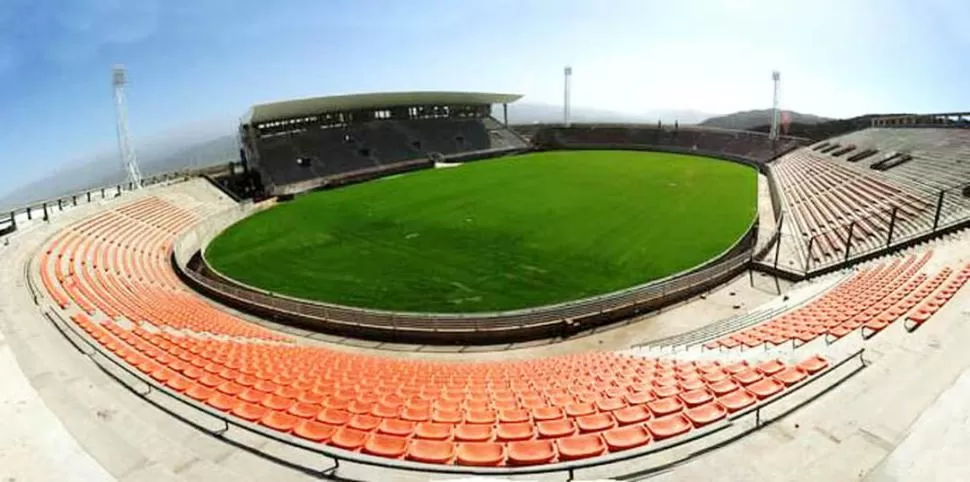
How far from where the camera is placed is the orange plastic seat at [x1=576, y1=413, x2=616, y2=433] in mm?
7823

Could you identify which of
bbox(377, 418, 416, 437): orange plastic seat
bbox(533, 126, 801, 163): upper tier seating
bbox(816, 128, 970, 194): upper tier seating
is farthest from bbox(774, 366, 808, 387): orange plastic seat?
bbox(533, 126, 801, 163): upper tier seating

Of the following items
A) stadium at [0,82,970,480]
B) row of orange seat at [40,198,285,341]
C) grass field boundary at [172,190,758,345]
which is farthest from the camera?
grass field boundary at [172,190,758,345]

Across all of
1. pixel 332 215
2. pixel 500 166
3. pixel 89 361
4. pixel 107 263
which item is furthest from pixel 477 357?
pixel 500 166

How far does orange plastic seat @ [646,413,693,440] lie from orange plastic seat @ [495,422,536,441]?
5.50 ft

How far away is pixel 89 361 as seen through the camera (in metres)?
11.4

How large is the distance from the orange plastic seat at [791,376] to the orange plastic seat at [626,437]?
2.95 meters

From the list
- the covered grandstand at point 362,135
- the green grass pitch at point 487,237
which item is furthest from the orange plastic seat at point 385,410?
the covered grandstand at point 362,135

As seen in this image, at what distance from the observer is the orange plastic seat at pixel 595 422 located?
782cm

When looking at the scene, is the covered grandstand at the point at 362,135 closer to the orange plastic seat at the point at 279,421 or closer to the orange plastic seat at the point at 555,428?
the orange plastic seat at the point at 279,421

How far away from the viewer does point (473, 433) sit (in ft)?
25.7

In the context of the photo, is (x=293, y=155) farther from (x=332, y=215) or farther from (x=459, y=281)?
(x=459, y=281)

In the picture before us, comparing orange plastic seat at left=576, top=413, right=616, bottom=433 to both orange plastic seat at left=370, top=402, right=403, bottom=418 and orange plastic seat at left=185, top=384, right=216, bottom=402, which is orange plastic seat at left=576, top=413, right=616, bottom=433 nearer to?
orange plastic seat at left=370, top=402, right=403, bottom=418

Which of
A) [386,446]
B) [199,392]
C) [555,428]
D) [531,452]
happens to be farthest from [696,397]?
[199,392]

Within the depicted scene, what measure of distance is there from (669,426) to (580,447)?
4.66ft
